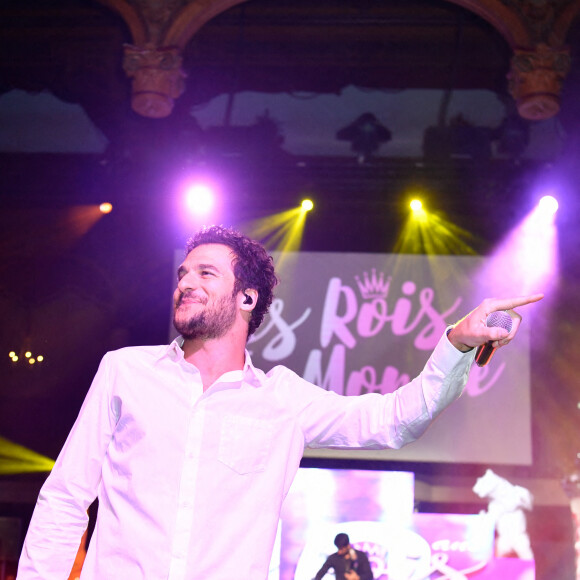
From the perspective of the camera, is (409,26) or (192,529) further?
(409,26)

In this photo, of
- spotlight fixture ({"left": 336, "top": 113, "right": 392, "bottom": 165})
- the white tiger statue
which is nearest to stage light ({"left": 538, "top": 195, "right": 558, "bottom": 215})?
spotlight fixture ({"left": 336, "top": 113, "right": 392, "bottom": 165})

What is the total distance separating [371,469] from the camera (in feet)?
19.2

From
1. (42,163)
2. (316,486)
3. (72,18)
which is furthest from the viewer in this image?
(42,163)

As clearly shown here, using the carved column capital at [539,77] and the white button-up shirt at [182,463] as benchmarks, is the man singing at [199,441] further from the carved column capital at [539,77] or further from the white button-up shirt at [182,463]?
the carved column capital at [539,77]

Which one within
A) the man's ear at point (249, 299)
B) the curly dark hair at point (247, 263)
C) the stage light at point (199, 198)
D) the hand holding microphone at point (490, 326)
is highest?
the stage light at point (199, 198)

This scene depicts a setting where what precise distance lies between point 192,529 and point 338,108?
4.97 metres

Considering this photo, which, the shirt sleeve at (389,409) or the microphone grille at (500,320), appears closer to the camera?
the microphone grille at (500,320)

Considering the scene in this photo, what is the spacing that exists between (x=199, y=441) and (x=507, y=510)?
458cm

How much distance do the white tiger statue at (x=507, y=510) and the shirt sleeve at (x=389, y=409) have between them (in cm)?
412

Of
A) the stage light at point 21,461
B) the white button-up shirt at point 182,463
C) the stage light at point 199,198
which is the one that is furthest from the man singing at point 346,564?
the white button-up shirt at point 182,463

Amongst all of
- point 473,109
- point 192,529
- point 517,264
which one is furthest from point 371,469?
point 192,529

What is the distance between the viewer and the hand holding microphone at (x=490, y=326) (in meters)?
1.63

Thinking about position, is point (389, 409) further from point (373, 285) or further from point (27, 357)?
point (27, 357)

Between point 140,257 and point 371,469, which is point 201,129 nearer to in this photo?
point 140,257
